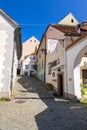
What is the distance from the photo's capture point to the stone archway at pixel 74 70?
35.4 feet

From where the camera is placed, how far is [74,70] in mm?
11328

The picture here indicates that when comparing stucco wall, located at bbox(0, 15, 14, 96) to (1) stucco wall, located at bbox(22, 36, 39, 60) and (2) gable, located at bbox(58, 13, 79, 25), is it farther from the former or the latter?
(1) stucco wall, located at bbox(22, 36, 39, 60)

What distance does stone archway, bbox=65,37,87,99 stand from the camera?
10.8 metres

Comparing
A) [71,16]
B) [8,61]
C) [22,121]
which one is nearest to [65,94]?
[8,61]

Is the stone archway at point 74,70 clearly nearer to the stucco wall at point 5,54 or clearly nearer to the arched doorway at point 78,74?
the arched doorway at point 78,74

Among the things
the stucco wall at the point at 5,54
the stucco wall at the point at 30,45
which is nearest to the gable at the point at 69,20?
the stucco wall at the point at 5,54

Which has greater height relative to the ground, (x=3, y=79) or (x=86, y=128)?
(x=3, y=79)

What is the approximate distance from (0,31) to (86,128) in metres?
9.28

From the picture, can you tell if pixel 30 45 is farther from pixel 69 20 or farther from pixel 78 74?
pixel 78 74

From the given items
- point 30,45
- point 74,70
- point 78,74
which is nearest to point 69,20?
point 74,70

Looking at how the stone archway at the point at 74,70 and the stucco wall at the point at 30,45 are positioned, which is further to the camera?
the stucco wall at the point at 30,45

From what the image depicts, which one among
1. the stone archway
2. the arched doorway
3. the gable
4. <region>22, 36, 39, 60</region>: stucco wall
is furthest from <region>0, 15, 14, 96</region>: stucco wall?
<region>22, 36, 39, 60</region>: stucco wall

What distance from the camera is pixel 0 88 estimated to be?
35.4ft

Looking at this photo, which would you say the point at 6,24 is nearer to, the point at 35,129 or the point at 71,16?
the point at 35,129
